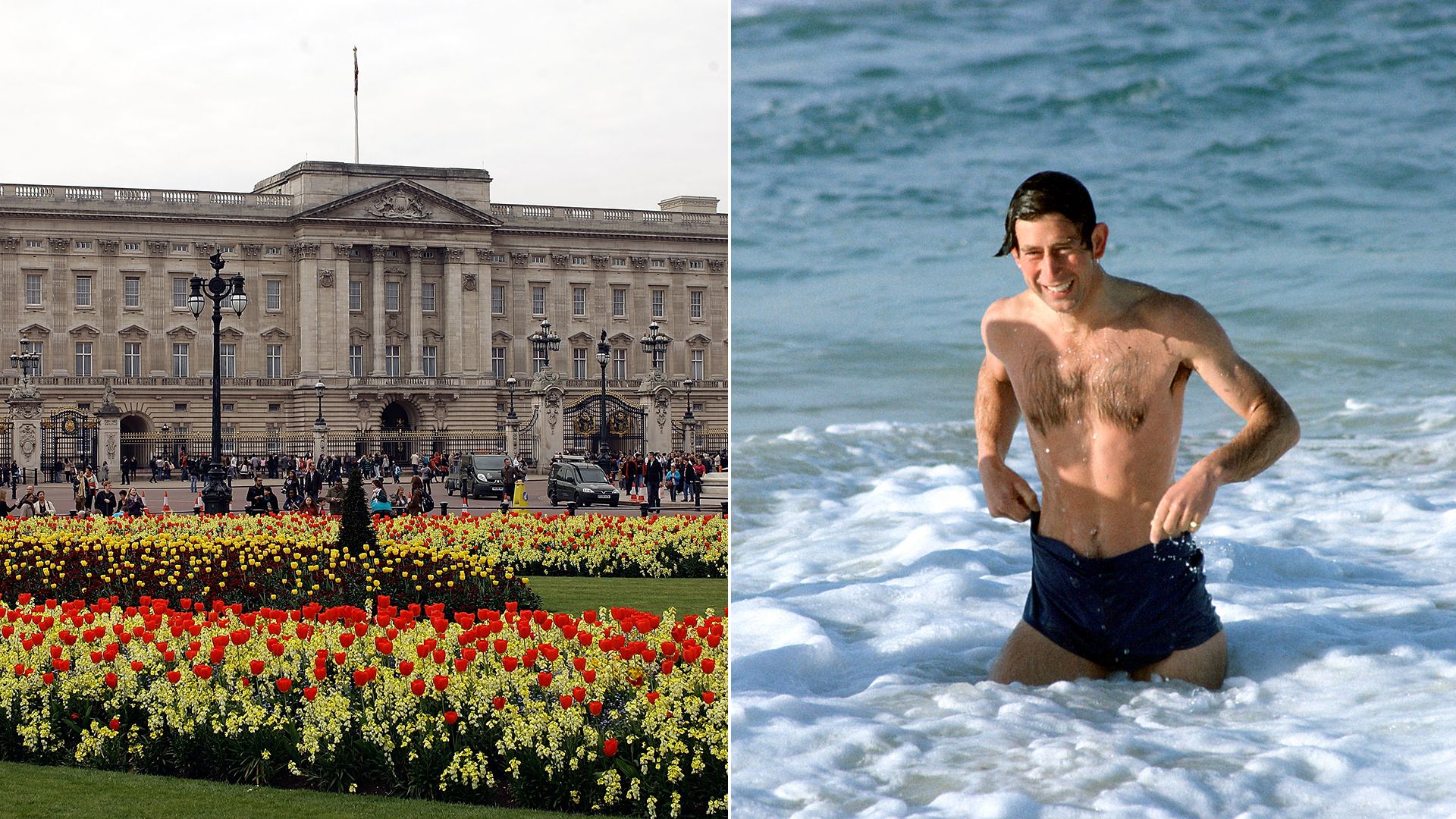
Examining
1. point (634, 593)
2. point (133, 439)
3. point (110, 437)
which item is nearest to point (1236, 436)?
point (634, 593)

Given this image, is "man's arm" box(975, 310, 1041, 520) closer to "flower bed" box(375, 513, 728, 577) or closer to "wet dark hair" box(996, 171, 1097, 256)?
"wet dark hair" box(996, 171, 1097, 256)

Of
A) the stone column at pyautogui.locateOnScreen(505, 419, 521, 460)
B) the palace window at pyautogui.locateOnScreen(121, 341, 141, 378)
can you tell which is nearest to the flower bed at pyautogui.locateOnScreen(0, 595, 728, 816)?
the stone column at pyautogui.locateOnScreen(505, 419, 521, 460)

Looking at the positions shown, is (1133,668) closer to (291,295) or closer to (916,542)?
(916,542)

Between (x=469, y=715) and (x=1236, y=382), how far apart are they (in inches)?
150

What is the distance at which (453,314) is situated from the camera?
66.5m

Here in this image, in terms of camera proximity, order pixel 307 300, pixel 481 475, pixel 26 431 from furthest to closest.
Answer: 1. pixel 307 300
2. pixel 26 431
3. pixel 481 475

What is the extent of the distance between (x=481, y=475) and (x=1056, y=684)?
32.3 metres

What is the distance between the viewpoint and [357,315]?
215 ft

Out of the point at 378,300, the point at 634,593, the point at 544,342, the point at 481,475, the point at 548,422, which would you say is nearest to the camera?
the point at 634,593

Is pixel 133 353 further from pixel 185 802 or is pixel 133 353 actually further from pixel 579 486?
pixel 185 802

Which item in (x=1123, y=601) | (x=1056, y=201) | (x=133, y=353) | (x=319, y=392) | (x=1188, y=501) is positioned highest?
(x=133, y=353)

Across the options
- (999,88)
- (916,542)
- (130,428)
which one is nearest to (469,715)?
(916,542)

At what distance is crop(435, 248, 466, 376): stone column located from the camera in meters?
66.0

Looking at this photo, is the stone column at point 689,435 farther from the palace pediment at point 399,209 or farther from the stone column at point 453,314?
the palace pediment at point 399,209
